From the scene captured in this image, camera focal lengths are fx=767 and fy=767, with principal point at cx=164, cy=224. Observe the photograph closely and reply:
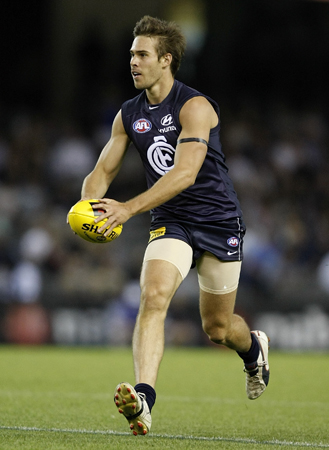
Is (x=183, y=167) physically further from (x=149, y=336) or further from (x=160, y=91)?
(x=149, y=336)

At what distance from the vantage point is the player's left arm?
174 inches

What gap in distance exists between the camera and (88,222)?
445cm

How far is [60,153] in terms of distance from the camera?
50.5 feet

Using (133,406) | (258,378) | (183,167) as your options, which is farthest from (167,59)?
(258,378)

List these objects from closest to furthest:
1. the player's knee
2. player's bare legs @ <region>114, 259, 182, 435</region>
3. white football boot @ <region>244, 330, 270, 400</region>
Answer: player's bare legs @ <region>114, 259, 182, 435</region>, the player's knee, white football boot @ <region>244, 330, 270, 400</region>

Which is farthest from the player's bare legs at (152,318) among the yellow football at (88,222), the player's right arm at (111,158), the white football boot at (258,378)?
the white football boot at (258,378)

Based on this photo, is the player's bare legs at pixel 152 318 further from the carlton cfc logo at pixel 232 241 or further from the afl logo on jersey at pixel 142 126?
the afl logo on jersey at pixel 142 126

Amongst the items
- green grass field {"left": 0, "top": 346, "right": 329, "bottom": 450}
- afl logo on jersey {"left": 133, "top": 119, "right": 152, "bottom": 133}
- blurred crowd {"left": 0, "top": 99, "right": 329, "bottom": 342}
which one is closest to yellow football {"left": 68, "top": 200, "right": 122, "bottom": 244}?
afl logo on jersey {"left": 133, "top": 119, "right": 152, "bottom": 133}

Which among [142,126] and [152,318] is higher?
[142,126]

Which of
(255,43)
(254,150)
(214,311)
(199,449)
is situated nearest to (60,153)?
(254,150)

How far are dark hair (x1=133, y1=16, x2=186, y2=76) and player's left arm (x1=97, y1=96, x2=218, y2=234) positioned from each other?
0.37 m

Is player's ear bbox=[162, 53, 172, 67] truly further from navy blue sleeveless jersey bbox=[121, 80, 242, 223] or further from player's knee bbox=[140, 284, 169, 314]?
player's knee bbox=[140, 284, 169, 314]

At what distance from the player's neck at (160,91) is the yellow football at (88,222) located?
1.05 m

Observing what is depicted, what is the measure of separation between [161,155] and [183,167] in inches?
21.2
